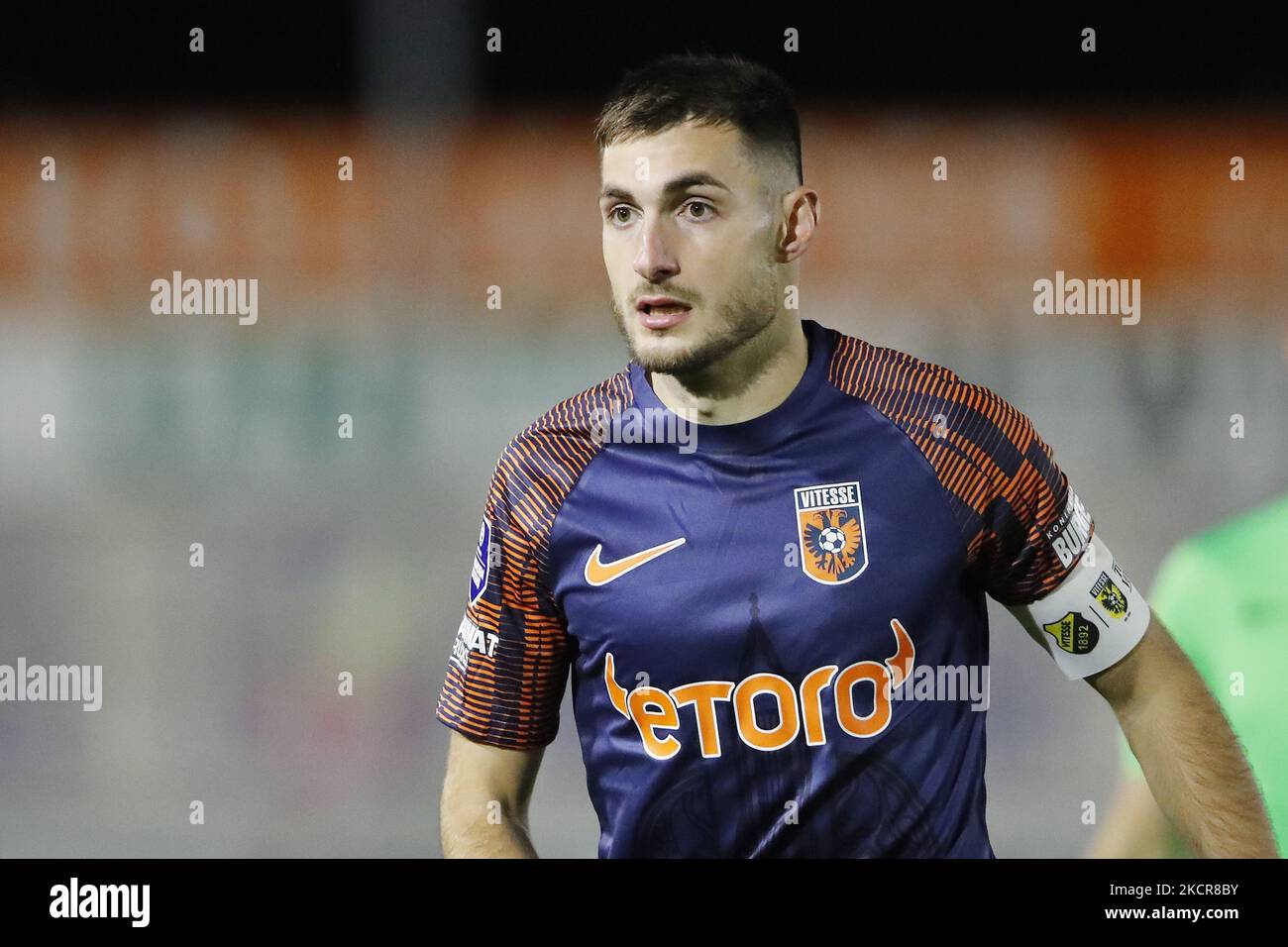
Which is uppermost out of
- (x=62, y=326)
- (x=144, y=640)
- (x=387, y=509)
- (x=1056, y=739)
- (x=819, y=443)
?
(x=62, y=326)

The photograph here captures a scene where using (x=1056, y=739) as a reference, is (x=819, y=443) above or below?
above

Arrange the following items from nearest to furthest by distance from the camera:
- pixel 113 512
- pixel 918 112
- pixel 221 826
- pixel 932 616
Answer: pixel 932 616
pixel 918 112
pixel 221 826
pixel 113 512

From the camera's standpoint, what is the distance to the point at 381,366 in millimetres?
6277

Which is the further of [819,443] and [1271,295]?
[1271,295]

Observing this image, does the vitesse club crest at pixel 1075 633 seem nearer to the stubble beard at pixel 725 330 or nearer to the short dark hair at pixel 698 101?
the stubble beard at pixel 725 330

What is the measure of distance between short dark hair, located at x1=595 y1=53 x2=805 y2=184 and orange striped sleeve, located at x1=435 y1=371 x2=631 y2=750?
55 cm

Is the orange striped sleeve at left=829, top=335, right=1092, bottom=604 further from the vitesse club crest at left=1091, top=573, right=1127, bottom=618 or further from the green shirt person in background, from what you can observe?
the green shirt person in background

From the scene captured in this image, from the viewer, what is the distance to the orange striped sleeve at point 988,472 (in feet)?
9.23

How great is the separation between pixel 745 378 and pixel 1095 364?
361 centimetres

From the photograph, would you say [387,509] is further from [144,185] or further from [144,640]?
[144,185]

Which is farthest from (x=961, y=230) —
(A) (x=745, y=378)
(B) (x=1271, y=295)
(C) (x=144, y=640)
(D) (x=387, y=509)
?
(C) (x=144, y=640)

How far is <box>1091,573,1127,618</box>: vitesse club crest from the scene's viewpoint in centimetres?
289

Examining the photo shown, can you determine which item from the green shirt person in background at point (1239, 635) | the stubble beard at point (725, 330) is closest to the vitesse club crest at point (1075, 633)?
the green shirt person in background at point (1239, 635)

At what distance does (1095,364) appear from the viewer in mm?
6023
